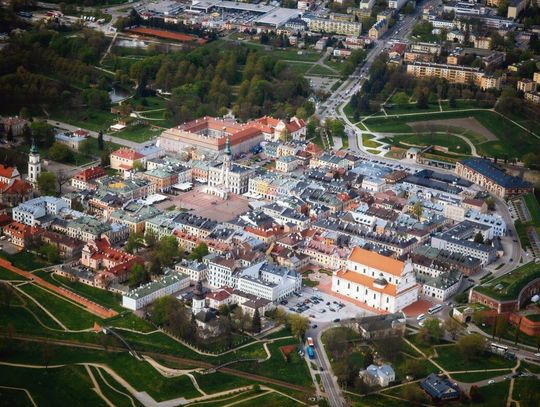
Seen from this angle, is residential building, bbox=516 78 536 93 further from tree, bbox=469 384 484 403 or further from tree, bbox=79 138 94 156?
tree, bbox=469 384 484 403

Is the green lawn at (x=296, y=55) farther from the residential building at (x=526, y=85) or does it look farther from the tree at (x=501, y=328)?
the tree at (x=501, y=328)

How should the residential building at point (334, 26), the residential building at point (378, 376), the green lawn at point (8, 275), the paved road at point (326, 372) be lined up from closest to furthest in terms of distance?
the paved road at point (326, 372) → the residential building at point (378, 376) → the green lawn at point (8, 275) → the residential building at point (334, 26)

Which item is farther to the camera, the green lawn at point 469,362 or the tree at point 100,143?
the tree at point 100,143

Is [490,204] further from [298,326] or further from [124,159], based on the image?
[124,159]

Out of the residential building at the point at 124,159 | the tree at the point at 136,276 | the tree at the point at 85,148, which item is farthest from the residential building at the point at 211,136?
the tree at the point at 136,276

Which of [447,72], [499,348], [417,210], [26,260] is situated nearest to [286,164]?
[417,210]

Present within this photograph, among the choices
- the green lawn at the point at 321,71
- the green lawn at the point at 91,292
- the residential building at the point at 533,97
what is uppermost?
the residential building at the point at 533,97
